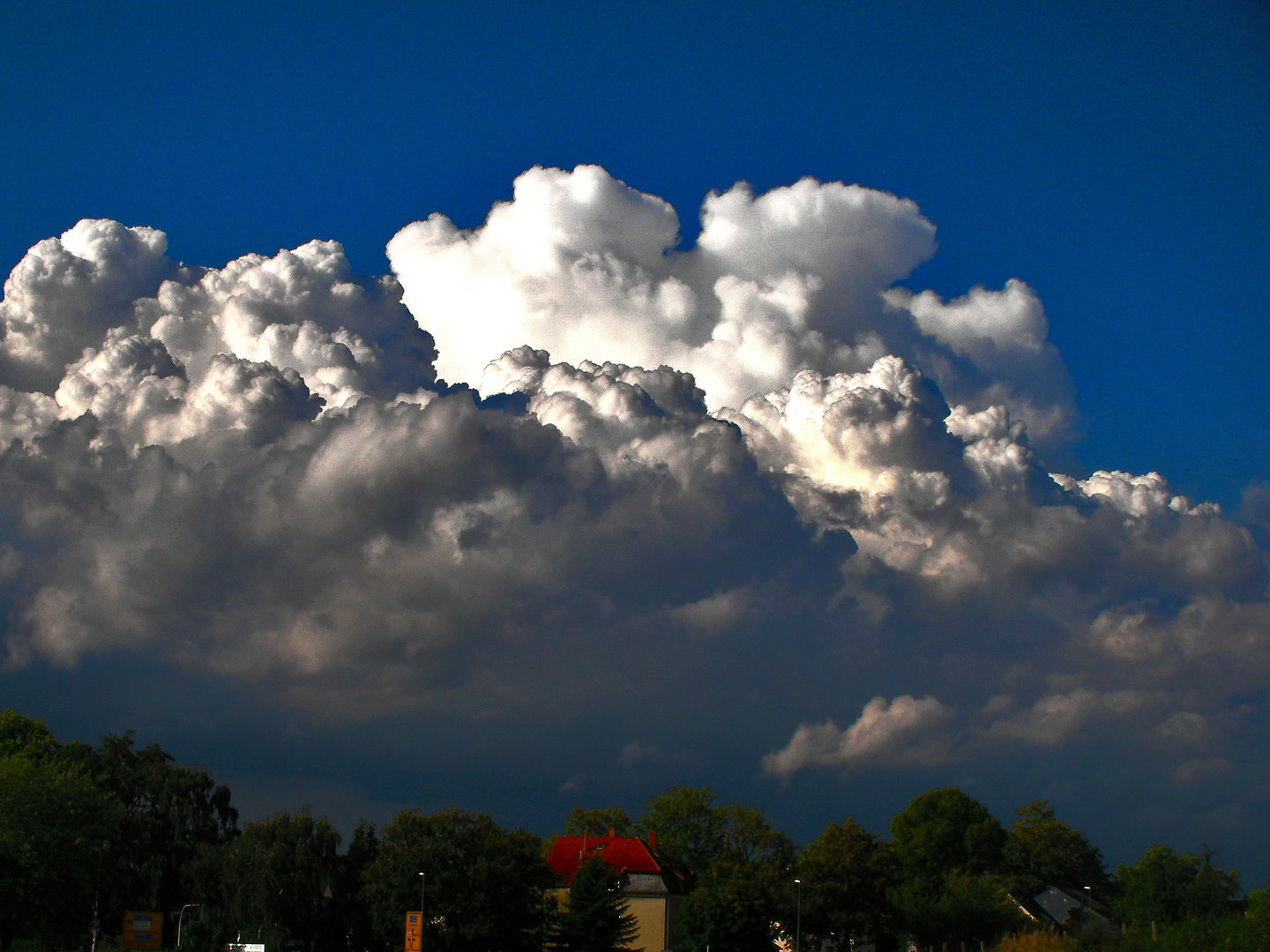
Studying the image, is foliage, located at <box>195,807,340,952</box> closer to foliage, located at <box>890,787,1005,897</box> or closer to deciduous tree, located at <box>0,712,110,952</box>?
deciduous tree, located at <box>0,712,110,952</box>

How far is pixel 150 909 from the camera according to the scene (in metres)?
78.5

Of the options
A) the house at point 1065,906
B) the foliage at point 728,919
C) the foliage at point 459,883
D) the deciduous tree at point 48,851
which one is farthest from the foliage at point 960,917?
the deciduous tree at point 48,851

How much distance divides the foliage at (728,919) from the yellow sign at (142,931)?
1268 inches

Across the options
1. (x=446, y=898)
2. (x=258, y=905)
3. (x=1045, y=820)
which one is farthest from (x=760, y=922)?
(x=1045, y=820)

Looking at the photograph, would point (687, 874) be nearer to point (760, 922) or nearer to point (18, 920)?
point (760, 922)

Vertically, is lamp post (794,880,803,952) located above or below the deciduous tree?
below

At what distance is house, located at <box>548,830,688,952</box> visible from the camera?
94.4 m

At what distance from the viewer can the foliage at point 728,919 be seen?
79.3m

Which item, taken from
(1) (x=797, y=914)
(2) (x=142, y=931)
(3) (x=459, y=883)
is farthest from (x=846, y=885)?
(2) (x=142, y=931)

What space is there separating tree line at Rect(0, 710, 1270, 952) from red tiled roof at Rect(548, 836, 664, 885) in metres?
9.04

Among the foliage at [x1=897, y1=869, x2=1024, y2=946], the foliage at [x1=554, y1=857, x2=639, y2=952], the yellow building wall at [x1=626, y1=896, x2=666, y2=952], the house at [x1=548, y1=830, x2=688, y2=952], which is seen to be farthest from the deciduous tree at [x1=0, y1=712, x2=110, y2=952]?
the foliage at [x1=897, y1=869, x2=1024, y2=946]

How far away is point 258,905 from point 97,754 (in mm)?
19534

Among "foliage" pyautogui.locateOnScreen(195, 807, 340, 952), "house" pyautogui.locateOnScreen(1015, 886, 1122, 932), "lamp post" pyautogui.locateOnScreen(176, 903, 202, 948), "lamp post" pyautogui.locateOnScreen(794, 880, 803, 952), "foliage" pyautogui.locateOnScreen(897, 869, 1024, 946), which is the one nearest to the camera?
"foliage" pyautogui.locateOnScreen(195, 807, 340, 952)

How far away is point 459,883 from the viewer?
236 feet
